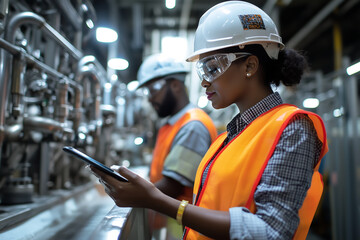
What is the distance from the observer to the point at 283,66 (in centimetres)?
106

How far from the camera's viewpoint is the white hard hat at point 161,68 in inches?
80.3

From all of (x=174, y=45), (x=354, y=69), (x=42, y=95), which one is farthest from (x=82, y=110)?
(x=174, y=45)

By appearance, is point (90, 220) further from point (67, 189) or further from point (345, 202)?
point (345, 202)

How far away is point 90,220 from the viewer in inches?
55.3

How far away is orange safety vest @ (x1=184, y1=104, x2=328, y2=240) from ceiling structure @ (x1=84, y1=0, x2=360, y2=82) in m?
2.70

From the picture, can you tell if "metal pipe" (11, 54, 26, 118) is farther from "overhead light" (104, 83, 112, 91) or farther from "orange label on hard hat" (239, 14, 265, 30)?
"overhead light" (104, 83, 112, 91)

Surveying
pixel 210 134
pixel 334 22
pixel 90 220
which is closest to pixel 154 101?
pixel 210 134

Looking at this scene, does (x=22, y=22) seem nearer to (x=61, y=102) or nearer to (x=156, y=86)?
(x=61, y=102)

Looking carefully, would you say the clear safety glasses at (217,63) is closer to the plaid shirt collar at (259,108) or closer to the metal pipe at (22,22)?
the plaid shirt collar at (259,108)

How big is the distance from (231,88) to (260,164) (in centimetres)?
28

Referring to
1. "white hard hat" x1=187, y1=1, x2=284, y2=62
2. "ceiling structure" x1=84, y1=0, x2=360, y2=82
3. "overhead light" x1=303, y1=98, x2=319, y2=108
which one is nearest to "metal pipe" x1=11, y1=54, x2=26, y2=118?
"white hard hat" x1=187, y1=1, x2=284, y2=62

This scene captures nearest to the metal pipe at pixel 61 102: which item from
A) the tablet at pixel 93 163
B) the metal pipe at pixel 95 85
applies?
the metal pipe at pixel 95 85

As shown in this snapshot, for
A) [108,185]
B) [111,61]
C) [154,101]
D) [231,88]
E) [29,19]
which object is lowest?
[108,185]

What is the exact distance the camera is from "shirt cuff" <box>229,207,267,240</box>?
0.74 m
